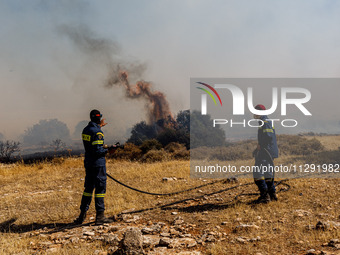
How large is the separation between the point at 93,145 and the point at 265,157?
408cm

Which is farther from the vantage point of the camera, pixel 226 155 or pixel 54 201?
pixel 226 155

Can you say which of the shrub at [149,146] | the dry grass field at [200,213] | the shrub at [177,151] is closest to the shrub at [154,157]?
the shrub at [177,151]

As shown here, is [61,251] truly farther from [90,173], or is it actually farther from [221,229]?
[221,229]

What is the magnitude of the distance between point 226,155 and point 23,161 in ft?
41.5

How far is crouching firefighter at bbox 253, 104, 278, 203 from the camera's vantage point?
6.61m

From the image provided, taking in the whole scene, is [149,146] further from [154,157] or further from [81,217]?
[81,217]

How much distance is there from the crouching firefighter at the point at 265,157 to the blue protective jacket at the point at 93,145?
145 inches

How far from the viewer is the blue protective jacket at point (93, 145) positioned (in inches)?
232

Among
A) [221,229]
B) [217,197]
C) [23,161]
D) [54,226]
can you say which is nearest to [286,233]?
[221,229]

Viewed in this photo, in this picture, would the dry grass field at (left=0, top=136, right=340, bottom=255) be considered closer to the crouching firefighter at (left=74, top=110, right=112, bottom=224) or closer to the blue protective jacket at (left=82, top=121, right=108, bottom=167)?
the crouching firefighter at (left=74, top=110, right=112, bottom=224)

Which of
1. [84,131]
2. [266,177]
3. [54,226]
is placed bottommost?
[54,226]

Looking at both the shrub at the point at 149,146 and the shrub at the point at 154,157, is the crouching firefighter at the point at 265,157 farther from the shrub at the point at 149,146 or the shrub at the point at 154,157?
the shrub at the point at 149,146

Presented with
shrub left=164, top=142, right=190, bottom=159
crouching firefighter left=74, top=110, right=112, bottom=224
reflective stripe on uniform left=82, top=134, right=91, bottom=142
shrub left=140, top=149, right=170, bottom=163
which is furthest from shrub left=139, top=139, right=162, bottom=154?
reflective stripe on uniform left=82, top=134, right=91, bottom=142

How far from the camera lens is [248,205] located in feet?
21.6
